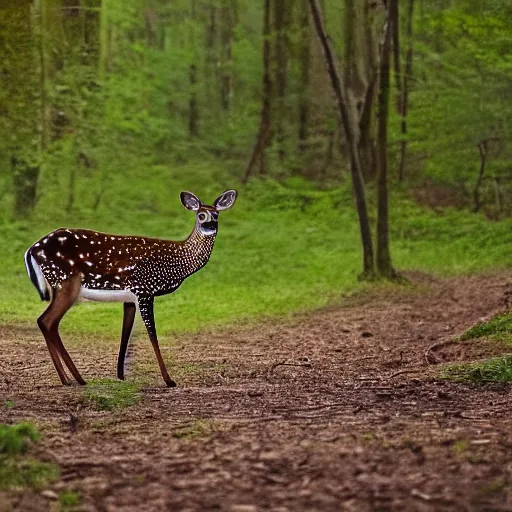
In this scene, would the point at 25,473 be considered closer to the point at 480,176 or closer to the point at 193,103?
Result: the point at 480,176

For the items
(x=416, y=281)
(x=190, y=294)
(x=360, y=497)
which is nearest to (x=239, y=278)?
(x=190, y=294)

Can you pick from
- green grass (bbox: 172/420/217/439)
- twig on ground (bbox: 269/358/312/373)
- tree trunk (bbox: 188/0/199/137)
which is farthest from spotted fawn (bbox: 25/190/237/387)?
tree trunk (bbox: 188/0/199/137)

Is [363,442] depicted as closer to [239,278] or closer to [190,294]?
[190,294]

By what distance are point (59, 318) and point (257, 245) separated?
12.8 metres

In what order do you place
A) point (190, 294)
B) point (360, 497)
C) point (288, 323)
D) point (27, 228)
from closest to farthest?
point (360, 497) < point (288, 323) < point (190, 294) < point (27, 228)

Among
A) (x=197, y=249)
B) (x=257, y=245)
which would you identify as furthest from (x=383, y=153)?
(x=197, y=249)

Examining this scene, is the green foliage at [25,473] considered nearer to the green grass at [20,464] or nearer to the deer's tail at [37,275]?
the green grass at [20,464]

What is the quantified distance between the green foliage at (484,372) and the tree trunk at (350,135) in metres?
8.03

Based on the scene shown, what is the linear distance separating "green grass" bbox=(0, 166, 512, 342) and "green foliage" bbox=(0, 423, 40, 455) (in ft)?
23.5

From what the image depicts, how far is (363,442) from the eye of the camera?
4840 mm

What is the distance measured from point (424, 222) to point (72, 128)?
820cm

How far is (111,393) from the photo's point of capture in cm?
692

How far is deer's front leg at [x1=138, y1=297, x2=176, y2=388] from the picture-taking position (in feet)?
24.8

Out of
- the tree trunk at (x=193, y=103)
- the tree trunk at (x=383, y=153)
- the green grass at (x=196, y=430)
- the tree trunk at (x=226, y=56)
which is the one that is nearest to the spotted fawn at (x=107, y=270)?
the green grass at (x=196, y=430)
